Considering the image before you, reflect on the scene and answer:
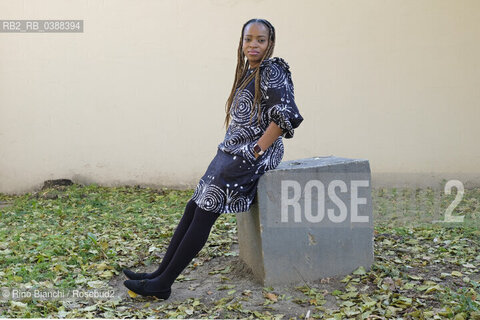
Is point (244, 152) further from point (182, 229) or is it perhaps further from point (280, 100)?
point (182, 229)

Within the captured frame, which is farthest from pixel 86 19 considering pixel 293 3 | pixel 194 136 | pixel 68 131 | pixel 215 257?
pixel 215 257

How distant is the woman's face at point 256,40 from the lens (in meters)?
3.40

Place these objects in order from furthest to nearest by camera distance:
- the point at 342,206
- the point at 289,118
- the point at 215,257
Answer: the point at 215,257, the point at 342,206, the point at 289,118

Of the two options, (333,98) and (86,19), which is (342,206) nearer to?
(333,98)

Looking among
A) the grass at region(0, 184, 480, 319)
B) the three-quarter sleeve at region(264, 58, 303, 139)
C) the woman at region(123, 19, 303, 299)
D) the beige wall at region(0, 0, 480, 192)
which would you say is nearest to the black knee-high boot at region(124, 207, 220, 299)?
the woman at region(123, 19, 303, 299)

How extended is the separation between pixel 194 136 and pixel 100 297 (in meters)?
3.65

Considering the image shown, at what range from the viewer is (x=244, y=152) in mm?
3311

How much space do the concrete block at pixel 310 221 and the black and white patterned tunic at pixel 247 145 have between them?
0.36 feet

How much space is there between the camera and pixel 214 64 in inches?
269

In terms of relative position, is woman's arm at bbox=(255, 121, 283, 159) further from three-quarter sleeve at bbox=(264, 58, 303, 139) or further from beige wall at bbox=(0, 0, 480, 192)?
beige wall at bbox=(0, 0, 480, 192)

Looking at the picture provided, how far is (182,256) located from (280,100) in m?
1.02

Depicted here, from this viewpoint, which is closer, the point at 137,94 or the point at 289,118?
the point at 289,118

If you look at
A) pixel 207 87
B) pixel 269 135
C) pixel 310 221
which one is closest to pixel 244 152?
pixel 269 135

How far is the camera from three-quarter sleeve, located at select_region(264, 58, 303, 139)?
3.25 meters
